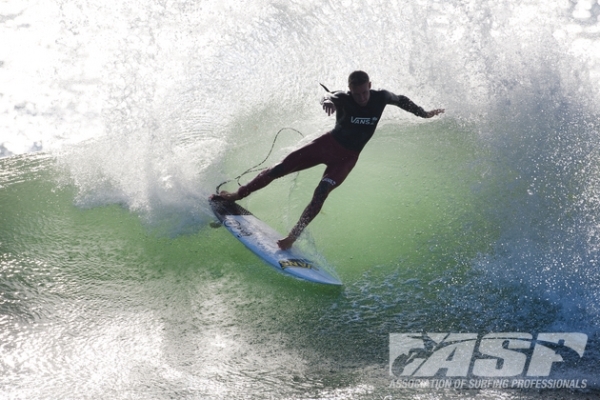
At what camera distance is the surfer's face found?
20.8 feet

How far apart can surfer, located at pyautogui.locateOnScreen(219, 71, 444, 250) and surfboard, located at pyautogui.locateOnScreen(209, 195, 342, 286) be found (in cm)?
16

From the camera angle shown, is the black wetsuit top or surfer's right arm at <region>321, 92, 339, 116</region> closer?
surfer's right arm at <region>321, 92, 339, 116</region>

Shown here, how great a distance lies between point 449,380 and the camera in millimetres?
5418

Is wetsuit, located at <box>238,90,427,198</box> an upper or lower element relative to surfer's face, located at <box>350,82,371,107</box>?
lower

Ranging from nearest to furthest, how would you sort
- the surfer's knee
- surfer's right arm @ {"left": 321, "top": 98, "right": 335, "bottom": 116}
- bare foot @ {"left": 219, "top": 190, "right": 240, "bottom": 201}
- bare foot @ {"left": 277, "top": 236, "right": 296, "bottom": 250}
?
surfer's right arm @ {"left": 321, "top": 98, "right": 335, "bottom": 116}
bare foot @ {"left": 277, "top": 236, "right": 296, "bottom": 250}
the surfer's knee
bare foot @ {"left": 219, "top": 190, "right": 240, "bottom": 201}

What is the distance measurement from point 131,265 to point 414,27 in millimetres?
6344

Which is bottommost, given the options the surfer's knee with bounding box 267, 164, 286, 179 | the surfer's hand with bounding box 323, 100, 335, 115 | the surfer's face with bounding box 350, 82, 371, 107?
the surfer's knee with bounding box 267, 164, 286, 179

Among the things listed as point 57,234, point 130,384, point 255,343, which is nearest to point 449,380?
point 255,343

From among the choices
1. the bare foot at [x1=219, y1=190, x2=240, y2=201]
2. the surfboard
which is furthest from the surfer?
the bare foot at [x1=219, y1=190, x2=240, y2=201]

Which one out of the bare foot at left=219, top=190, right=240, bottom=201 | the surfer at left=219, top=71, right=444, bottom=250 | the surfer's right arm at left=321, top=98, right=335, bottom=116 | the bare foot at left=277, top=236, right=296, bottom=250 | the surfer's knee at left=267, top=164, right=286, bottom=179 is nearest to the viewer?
the surfer's right arm at left=321, top=98, right=335, bottom=116

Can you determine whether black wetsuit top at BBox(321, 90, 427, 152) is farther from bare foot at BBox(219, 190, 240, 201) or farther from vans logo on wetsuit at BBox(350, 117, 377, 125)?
bare foot at BBox(219, 190, 240, 201)

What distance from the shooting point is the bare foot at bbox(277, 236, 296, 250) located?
6.66 metres

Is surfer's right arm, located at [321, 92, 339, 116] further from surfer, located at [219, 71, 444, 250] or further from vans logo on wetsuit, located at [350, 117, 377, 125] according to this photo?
vans logo on wetsuit, located at [350, 117, 377, 125]

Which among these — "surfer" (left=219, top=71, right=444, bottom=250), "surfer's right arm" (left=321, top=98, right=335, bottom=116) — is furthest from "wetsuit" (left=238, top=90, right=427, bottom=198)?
"surfer's right arm" (left=321, top=98, right=335, bottom=116)
